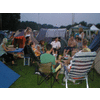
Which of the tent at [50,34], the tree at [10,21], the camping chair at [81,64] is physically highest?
the tree at [10,21]

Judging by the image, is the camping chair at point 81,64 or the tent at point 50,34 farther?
the tent at point 50,34

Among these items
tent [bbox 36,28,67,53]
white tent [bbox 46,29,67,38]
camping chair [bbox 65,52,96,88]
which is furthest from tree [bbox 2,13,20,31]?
camping chair [bbox 65,52,96,88]

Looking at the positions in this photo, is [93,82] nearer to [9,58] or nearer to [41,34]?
[9,58]

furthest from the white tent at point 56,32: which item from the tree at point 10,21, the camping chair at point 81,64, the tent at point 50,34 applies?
the tree at point 10,21

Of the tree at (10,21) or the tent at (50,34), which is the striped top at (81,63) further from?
the tree at (10,21)

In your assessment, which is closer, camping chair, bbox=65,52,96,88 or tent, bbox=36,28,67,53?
camping chair, bbox=65,52,96,88

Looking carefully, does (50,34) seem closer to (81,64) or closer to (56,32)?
(56,32)

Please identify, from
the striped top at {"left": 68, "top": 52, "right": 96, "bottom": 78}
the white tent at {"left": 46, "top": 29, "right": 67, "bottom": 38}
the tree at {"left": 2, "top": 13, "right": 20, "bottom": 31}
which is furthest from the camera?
the tree at {"left": 2, "top": 13, "right": 20, "bottom": 31}

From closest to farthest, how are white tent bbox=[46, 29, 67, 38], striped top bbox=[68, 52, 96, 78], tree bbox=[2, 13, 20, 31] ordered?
striped top bbox=[68, 52, 96, 78], white tent bbox=[46, 29, 67, 38], tree bbox=[2, 13, 20, 31]

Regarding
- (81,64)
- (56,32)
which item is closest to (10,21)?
(56,32)

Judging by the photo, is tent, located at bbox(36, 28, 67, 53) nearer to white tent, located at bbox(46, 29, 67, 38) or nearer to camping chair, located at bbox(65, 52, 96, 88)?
white tent, located at bbox(46, 29, 67, 38)

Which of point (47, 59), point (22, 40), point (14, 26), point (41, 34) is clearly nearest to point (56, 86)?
point (47, 59)

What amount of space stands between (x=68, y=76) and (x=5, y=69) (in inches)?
71.7

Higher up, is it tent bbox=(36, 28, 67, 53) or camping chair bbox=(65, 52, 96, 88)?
tent bbox=(36, 28, 67, 53)
